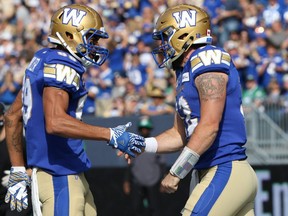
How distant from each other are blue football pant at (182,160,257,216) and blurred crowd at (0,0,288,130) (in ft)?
18.4

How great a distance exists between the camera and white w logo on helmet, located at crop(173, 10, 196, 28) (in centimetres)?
543

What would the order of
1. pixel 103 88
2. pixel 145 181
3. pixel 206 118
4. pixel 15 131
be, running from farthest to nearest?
pixel 103 88
pixel 145 181
pixel 15 131
pixel 206 118

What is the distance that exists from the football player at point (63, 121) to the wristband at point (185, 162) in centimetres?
47

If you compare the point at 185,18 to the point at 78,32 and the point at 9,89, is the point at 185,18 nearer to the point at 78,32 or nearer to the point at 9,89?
the point at 78,32

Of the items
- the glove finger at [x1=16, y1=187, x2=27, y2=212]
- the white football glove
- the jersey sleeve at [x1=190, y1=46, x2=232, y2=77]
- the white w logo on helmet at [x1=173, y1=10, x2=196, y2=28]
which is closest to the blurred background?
the white football glove

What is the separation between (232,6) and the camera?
562 inches

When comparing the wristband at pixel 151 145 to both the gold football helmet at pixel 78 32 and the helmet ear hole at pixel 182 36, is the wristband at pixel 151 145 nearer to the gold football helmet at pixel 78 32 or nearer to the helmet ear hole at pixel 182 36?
the gold football helmet at pixel 78 32

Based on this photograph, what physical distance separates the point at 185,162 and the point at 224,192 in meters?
0.32

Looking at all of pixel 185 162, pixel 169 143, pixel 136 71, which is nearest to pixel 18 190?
pixel 169 143

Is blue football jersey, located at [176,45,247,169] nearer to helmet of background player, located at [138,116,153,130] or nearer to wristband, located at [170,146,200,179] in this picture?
wristband, located at [170,146,200,179]

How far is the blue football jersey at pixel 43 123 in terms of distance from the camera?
5430 millimetres

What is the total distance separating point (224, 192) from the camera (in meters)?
5.07

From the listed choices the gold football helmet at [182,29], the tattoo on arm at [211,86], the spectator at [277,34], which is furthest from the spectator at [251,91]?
the tattoo on arm at [211,86]

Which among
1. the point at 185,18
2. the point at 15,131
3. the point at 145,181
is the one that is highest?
the point at 185,18
